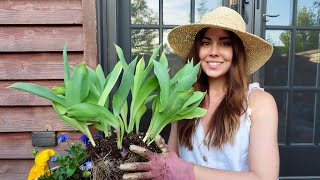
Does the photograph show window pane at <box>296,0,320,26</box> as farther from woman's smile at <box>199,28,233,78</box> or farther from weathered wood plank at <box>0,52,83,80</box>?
weathered wood plank at <box>0,52,83,80</box>

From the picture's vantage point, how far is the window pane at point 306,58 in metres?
2.05

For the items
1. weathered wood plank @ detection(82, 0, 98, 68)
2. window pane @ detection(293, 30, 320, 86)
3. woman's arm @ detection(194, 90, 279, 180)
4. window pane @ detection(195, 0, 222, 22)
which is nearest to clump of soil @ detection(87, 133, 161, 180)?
woman's arm @ detection(194, 90, 279, 180)

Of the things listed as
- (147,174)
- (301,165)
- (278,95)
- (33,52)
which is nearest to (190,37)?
(147,174)

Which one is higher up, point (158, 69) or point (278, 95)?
point (158, 69)

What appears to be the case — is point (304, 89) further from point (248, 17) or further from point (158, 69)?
point (158, 69)

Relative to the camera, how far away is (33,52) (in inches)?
61.2

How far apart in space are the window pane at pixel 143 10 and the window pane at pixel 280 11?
688 millimetres

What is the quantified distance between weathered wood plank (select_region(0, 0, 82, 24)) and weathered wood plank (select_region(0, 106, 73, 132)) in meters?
0.42

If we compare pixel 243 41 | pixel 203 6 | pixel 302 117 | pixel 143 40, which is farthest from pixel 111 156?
pixel 302 117

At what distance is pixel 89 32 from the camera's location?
61.1 inches

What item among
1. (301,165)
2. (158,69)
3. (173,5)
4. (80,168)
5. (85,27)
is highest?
(173,5)

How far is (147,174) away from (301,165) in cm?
162

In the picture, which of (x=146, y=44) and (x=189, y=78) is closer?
(x=189, y=78)

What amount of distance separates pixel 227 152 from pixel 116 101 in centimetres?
56
